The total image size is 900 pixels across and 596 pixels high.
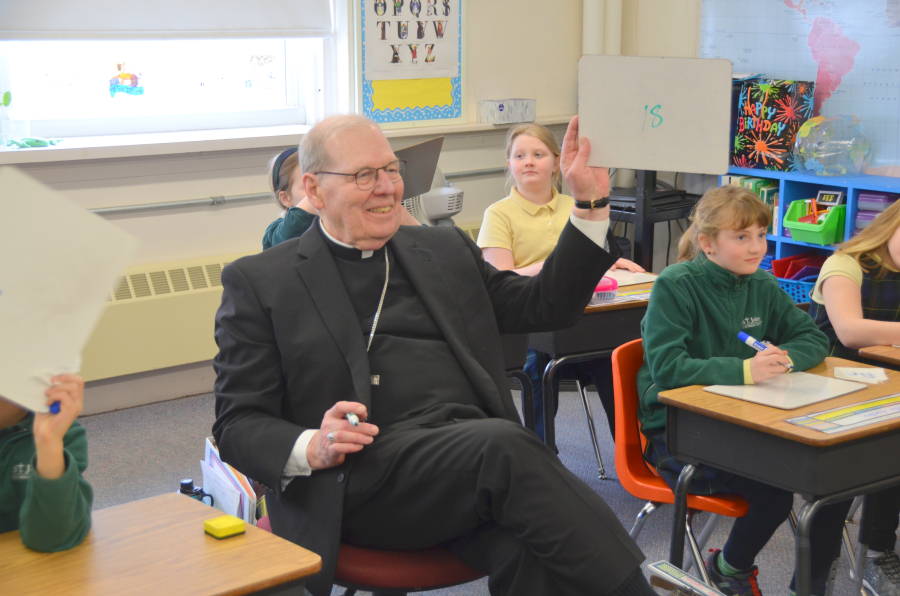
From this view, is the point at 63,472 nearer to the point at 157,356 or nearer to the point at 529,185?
the point at 529,185

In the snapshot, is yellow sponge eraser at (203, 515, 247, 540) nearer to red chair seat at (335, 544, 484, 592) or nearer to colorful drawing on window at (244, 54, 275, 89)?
red chair seat at (335, 544, 484, 592)

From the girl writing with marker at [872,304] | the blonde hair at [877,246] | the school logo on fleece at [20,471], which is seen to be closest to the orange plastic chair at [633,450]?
the girl writing with marker at [872,304]

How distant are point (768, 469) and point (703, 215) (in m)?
0.72

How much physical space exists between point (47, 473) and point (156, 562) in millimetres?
189

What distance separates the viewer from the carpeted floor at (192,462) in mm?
2539

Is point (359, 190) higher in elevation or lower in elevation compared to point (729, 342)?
higher

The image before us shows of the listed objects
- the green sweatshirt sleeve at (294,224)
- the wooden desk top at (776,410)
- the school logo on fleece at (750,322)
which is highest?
the green sweatshirt sleeve at (294,224)

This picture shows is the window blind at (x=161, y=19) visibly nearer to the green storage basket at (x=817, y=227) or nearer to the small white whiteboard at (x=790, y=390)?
the green storage basket at (x=817, y=227)

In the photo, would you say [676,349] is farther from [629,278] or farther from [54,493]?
[54,493]

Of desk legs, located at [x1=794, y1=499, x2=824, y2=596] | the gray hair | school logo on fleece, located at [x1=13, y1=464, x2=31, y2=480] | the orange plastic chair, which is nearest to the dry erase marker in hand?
the orange plastic chair

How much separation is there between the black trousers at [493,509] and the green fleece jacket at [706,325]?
0.61m

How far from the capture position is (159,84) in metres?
3.98

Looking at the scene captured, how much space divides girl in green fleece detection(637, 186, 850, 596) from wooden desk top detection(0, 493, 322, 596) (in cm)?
112

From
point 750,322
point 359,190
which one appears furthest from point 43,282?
point 750,322
